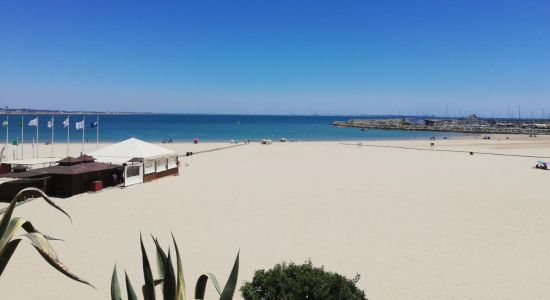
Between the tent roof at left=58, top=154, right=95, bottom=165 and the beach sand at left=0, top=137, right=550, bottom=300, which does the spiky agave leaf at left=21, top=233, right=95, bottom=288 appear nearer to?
the beach sand at left=0, top=137, right=550, bottom=300

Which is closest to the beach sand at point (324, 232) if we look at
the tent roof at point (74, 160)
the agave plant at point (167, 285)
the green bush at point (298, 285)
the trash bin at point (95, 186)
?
the trash bin at point (95, 186)

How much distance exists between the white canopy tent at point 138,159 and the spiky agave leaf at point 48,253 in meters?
17.0

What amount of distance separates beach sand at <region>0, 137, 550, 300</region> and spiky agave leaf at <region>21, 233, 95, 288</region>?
572 cm

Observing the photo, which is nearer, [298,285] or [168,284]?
[168,284]

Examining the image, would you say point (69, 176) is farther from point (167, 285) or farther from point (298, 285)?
point (167, 285)

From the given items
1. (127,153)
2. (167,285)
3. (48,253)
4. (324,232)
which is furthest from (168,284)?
(127,153)

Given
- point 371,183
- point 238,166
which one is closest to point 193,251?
point 371,183

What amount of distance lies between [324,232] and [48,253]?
32.6 ft

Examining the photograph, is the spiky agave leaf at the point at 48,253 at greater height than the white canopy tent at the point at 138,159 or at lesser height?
greater

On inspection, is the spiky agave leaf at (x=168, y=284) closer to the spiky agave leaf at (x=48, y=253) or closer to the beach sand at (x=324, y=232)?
the spiky agave leaf at (x=48, y=253)

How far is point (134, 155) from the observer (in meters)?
20.0

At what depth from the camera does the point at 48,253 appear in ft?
7.08

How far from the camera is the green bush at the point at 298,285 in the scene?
217 inches

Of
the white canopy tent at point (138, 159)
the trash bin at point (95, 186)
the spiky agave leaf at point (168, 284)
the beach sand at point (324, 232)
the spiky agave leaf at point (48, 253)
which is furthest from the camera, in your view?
the white canopy tent at point (138, 159)
